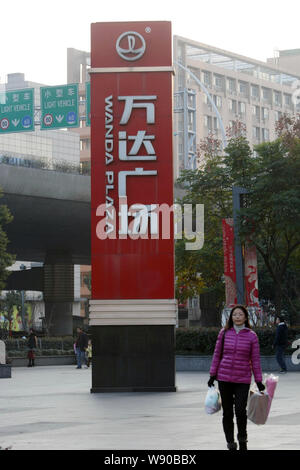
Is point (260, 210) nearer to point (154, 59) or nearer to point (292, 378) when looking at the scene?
point (292, 378)

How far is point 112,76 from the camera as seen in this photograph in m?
22.1

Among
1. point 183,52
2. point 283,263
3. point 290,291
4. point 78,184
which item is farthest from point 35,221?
point 183,52

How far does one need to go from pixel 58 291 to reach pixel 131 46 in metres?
40.8

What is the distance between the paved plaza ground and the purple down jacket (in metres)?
0.79

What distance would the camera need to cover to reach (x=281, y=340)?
2928cm

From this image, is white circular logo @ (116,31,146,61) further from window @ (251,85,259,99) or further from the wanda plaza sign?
window @ (251,85,259,99)

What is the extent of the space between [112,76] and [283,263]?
1520 cm

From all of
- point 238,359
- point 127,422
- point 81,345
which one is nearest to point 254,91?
point 81,345

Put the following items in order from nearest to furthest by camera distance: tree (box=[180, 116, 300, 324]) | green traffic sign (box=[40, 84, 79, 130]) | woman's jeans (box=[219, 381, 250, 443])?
woman's jeans (box=[219, 381, 250, 443]), tree (box=[180, 116, 300, 324]), green traffic sign (box=[40, 84, 79, 130])

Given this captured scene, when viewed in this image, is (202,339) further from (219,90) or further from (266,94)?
(266,94)

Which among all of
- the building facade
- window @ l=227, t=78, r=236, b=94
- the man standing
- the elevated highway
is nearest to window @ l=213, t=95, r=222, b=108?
window @ l=227, t=78, r=236, b=94

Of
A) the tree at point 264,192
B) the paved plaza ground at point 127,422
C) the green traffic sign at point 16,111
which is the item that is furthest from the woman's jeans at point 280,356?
the green traffic sign at point 16,111

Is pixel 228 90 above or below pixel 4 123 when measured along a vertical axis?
above

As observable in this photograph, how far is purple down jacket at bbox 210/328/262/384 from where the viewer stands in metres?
11.3
